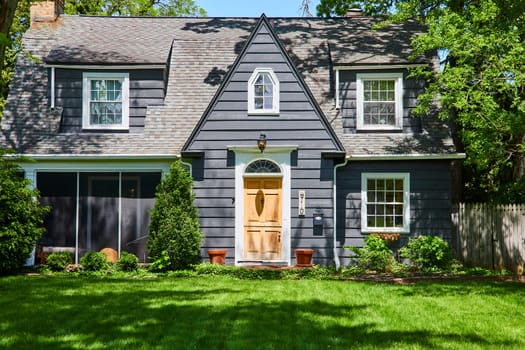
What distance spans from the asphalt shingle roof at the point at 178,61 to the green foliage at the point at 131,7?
33.6 feet

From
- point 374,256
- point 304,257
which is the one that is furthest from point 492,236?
point 304,257

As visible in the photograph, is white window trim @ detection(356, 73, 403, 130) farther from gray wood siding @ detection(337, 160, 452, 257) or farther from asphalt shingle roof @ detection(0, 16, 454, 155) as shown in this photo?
gray wood siding @ detection(337, 160, 452, 257)

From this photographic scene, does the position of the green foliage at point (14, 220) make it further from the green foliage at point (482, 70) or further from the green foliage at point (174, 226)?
the green foliage at point (482, 70)

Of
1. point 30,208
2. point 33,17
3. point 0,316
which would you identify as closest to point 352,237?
point 30,208

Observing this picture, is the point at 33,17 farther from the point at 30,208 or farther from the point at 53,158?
the point at 30,208

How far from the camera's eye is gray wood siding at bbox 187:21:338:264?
1617 centimetres

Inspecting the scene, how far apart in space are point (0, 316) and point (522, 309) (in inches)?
325

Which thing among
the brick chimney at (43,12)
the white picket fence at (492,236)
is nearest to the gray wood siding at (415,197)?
the white picket fence at (492,236)

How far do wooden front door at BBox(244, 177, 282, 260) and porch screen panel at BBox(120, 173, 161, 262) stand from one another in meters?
2.76

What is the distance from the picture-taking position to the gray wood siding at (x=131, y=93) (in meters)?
17.8

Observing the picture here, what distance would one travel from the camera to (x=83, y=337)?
7.86 meters

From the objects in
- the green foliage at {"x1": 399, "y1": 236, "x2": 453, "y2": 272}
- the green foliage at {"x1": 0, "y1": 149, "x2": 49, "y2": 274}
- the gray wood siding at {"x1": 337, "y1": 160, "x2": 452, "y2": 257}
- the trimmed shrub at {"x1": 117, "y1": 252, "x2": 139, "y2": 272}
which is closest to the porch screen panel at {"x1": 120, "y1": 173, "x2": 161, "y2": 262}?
the trimmed shrub at {"x1": 117, "y1": 252, "x2": 139, "y2": 272}

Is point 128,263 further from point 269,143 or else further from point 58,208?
point 269,143

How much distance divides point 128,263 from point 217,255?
2264 mm
